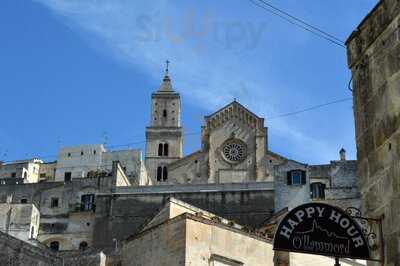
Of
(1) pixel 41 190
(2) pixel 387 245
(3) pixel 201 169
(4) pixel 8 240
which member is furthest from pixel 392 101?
(3) pixel 201 169

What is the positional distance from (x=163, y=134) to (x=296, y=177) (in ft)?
119

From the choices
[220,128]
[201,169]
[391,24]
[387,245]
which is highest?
[220,128]

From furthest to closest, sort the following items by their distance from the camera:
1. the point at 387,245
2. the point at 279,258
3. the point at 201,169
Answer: the point at 201,169 → the point at 279,258 → the point at 387,245

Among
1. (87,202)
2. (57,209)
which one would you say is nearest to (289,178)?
(87,202)

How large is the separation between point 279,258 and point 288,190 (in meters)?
48.2

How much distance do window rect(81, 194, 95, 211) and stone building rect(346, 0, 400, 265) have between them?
2416 inches

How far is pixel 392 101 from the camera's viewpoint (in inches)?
391

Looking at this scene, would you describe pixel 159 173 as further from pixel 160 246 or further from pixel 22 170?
pixel 160 246

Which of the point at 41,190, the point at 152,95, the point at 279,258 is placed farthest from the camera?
the point at 152,95

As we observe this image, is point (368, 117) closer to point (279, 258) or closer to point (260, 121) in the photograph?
point (279, 258)

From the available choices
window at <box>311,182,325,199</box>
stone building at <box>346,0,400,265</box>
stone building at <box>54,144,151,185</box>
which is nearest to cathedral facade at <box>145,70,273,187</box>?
stone building at <box>54,144,151,185</box>

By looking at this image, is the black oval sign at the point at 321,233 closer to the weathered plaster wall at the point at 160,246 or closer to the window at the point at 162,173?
the weathered plaster wall at the point at 160,246

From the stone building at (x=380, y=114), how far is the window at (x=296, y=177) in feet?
174

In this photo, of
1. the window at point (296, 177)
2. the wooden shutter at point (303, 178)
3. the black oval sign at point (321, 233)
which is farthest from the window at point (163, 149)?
the black oval sign at point (321, 233)
